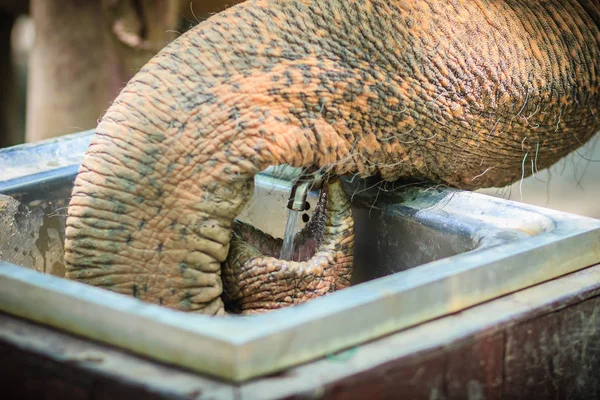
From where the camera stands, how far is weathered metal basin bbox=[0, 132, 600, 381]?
1085mm

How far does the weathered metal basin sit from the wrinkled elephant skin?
0.41 ft

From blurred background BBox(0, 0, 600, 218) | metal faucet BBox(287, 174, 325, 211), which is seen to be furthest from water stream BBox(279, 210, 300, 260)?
blurred background BBox(0, 0, 600, 218)

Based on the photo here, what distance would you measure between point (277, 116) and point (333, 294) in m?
0.36

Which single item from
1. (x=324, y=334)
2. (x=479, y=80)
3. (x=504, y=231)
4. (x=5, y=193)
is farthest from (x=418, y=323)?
(x=5, y=193)

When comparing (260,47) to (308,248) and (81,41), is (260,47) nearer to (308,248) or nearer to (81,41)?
(308,248)

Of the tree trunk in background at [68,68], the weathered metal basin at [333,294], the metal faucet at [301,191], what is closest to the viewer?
the weathered metal basin at [333,294]

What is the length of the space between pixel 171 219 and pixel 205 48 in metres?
0.25

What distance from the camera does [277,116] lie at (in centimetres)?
145

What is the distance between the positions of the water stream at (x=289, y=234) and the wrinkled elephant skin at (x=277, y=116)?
0.09 meters

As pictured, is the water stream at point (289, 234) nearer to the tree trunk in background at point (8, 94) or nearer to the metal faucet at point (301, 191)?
the metal faucet at point (301, 191)

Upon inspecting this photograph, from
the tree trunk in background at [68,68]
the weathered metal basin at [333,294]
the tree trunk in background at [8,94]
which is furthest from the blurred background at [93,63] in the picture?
the weathered metal basin at [333,294]

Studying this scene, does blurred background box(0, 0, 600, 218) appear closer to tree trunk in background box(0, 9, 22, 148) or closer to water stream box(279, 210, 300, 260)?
tree trunk in background box(0, 9, 22, 148)

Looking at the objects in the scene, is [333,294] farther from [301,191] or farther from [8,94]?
[8,94]

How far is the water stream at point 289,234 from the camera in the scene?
1.70 m
